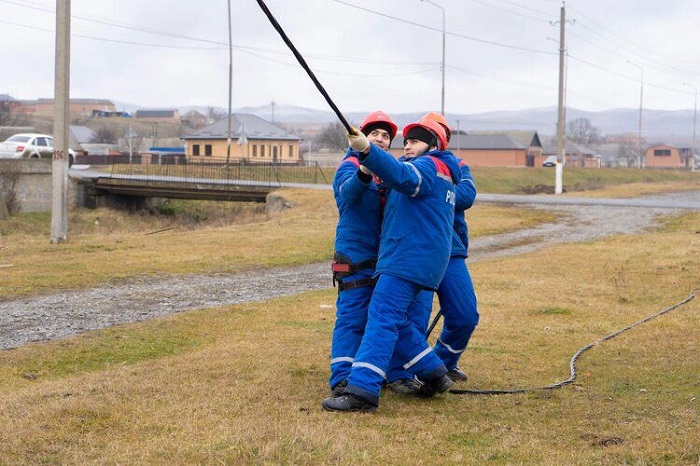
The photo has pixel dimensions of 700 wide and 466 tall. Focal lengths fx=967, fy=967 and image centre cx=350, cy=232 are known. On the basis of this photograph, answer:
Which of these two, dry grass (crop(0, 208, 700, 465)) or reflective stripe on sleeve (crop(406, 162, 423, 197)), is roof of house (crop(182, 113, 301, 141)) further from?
reflective stripe on sleeve (crop(406, 162, 423, 197))

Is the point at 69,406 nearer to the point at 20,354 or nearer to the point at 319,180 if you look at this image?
the point at 20,354

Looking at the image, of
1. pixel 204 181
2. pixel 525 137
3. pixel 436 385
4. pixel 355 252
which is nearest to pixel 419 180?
pixel 355 252

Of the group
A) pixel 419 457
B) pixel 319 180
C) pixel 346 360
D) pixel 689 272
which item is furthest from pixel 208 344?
pixel 319 180

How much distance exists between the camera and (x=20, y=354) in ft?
29.2

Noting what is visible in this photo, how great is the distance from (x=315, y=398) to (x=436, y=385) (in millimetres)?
823

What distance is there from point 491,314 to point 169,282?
5596 millimetres

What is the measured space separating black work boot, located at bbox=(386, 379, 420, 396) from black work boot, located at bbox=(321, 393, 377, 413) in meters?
0.68

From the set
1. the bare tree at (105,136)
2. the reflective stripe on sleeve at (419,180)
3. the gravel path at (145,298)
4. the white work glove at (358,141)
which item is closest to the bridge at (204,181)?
the gravel path at (145,298)

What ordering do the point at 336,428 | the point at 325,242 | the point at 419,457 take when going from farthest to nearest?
the point at 325,242, the point at 336,428, the point at 419,457

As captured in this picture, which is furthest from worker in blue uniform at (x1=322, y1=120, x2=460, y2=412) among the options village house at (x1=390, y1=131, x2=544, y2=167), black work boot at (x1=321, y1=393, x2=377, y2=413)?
village house at (x1=390, y1=131, x2=544, y2=167)

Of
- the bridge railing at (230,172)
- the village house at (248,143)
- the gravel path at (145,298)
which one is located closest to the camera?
the gravel path at (145,298)

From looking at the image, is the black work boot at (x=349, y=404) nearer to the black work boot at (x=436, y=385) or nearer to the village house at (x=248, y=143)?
the black work boot at (x=436, y=385)

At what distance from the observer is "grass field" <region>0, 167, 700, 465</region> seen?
16.8 feet

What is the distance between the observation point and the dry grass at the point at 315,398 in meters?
5.09
